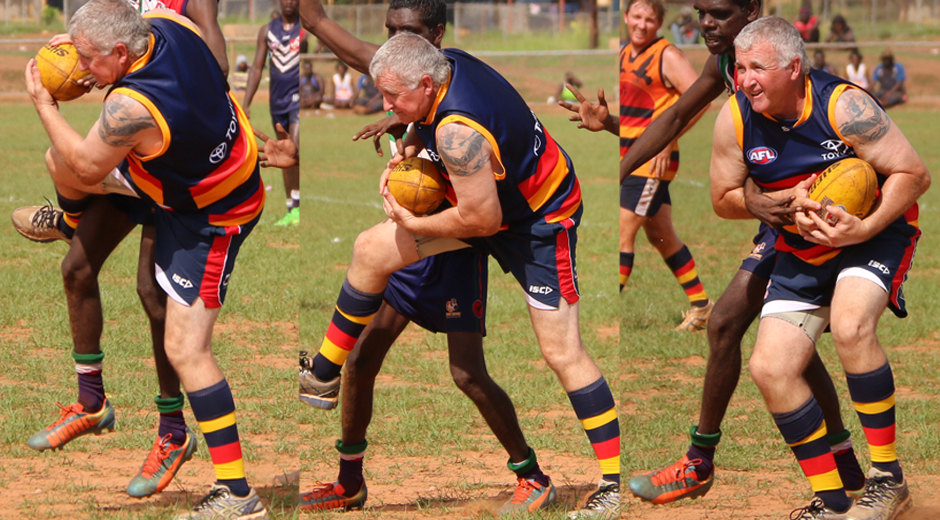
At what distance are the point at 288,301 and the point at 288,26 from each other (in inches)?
97.8

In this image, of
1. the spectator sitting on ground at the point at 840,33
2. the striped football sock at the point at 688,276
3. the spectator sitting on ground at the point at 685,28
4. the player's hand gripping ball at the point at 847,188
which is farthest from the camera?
the spectator sitting on ground at the point at 840,33

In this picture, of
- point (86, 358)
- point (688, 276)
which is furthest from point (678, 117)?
point (86, 358)

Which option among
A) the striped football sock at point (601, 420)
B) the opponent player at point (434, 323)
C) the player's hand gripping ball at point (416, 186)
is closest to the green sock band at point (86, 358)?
the opponent player at point (434, 323)

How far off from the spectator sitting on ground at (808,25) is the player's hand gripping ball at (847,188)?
16171mm

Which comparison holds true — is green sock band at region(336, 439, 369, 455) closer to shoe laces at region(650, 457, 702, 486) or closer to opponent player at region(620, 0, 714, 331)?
shoe laces at region(650, 457, 702, 486)

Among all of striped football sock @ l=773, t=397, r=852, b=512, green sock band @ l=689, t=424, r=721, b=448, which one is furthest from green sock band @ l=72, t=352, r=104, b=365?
striped football sock @ l=773, t=397, r=852, b=512

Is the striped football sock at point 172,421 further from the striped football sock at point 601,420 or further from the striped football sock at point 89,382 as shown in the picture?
the striped football sock at point 601,420

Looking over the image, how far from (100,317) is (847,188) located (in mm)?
3573

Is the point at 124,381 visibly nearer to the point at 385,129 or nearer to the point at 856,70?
the point at 385,129

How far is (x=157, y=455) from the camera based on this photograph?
15.9 feet

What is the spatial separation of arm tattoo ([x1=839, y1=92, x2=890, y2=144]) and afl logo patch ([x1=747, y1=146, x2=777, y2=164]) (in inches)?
12.4

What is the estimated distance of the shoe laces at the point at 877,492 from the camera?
4.45 m

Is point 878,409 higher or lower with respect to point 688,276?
higher

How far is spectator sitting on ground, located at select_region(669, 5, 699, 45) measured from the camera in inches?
637
